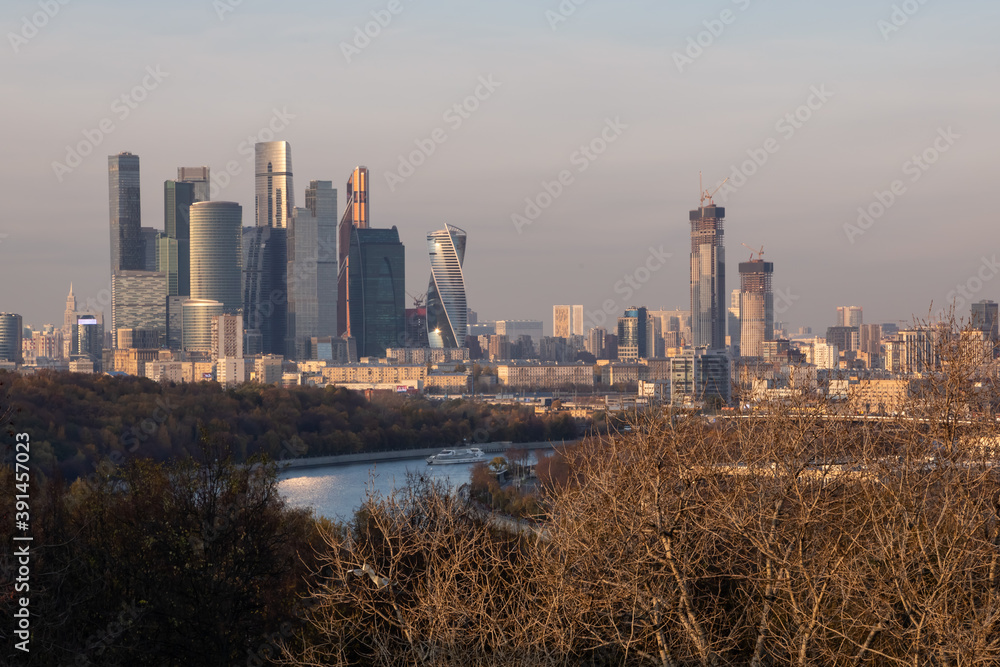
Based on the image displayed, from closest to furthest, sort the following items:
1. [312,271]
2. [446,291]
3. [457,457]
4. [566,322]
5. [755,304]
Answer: [457,457]
[446,291]
[312,271]
[755,304]
[566,322]

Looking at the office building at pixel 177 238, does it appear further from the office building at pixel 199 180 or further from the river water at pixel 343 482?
the river water at pixel 343 482

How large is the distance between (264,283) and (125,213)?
11649 millimetres

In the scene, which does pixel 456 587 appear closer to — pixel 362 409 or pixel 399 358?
pixel 362 409

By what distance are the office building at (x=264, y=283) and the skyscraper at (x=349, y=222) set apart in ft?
14.0

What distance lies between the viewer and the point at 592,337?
324 feet

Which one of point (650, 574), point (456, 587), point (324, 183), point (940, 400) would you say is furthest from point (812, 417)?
point (324, 183)

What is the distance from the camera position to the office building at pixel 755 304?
9550 cm

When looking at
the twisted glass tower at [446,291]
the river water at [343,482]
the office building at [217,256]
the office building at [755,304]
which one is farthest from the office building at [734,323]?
the river water at [343,482]

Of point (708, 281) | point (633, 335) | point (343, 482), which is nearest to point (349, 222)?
point (633, 335)

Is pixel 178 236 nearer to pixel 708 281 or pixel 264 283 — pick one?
pixel 264 283

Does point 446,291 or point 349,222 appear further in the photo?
point 349,222

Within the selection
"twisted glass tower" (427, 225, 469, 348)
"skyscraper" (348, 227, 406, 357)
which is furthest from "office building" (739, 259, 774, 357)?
"skyscraper" (348, 227, 406, 357)

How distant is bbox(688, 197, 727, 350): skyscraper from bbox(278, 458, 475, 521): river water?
67.1 meters

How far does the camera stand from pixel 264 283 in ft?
287
